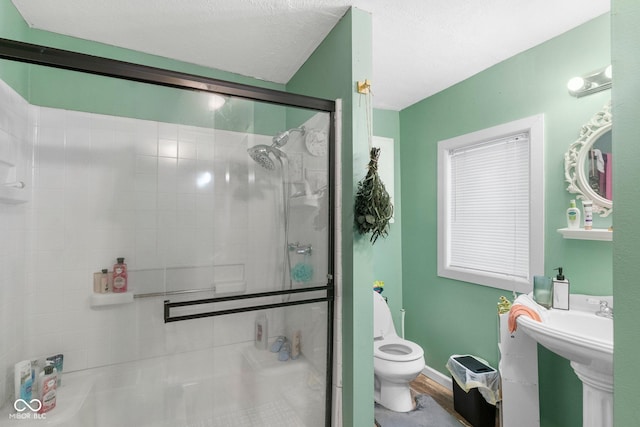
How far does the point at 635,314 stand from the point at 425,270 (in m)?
2.08

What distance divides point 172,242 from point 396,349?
70.6 inches

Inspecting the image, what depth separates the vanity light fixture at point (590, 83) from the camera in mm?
1562

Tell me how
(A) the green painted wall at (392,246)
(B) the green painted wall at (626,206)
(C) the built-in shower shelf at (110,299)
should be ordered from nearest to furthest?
(B) the green painted wall at (626,206)
(C) the built-in shower shelf at (110,299)
(A) the green painted wall at (392,246)

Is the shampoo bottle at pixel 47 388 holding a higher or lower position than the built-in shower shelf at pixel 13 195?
lower

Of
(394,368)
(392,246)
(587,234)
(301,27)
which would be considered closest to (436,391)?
(394,368)

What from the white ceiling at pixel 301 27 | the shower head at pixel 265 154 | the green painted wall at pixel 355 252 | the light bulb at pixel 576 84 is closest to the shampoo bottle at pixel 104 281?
the shower head at pixel 265 154

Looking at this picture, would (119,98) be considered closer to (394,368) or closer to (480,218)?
(394,368)

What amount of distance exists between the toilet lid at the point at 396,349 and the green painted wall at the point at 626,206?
151cm


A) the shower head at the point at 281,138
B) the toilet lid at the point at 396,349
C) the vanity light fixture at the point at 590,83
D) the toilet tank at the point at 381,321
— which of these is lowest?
the toilet lid at the point at 396,349

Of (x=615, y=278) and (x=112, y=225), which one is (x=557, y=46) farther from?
(x=112, y=225)

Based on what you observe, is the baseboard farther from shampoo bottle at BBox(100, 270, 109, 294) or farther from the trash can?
shampoo bottle at BBox(100, 270, 109, 294)

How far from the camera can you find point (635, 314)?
630mm

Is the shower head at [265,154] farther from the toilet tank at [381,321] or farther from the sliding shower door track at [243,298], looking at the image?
the toilet tank at [381,321]

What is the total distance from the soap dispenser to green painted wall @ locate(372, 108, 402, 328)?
133cm
